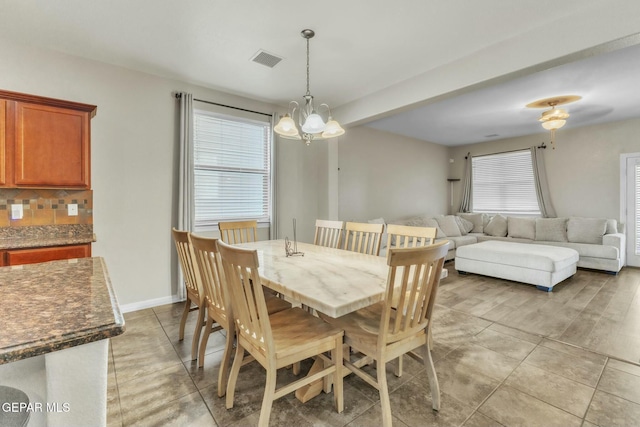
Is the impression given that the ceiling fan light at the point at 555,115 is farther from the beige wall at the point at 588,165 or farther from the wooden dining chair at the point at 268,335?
the wooden dining chair at the point at 268,335

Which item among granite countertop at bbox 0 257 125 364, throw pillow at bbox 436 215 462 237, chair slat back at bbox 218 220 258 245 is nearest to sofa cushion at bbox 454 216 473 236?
throw pillow at bbox 436 215 462 237

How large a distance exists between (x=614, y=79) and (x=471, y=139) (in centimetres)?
336

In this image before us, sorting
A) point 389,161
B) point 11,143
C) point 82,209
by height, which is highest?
point 389,161

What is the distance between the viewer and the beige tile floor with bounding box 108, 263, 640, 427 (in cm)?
168

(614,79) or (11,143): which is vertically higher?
(614,79)

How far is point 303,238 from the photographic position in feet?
15.2

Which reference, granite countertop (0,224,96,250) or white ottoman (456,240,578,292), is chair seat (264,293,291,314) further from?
white ottoman (456,240,578,292)

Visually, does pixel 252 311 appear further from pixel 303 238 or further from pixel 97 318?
pixel 303 238

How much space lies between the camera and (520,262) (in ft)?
13.6

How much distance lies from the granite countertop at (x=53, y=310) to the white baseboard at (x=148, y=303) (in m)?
2.20

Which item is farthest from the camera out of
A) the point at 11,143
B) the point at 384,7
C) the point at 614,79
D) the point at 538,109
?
the point at 538,109

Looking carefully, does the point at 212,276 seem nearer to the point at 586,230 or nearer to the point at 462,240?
the point at 462,240

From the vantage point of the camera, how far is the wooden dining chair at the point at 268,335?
1388 mm

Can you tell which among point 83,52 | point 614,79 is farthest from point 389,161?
point 83,52
